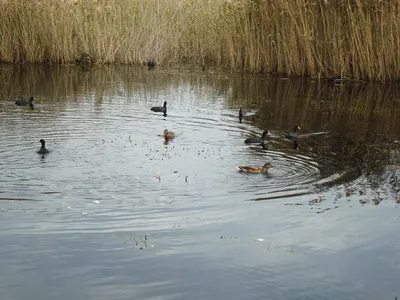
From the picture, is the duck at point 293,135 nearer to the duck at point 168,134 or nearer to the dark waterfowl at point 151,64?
the duck at point 168,134

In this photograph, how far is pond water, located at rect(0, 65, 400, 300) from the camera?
5629mm

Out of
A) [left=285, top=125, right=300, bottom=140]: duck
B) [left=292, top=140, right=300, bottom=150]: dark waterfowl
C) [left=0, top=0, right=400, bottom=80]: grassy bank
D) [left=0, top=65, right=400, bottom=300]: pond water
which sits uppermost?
[left=0, top=0, right=400, bottom=80]: grassy bank

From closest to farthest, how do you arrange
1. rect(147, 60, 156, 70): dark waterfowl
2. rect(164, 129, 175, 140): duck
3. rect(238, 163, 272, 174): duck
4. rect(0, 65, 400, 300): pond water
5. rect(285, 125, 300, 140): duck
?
rect(0, 65, 400, 300): pond water, rect(238, 163, 272, 174): duck, rect(164, 129, 175, 140): duck, rect(285, 125, 300, 140): duck, rect(147, 60, 156, 70): dark waterfowl

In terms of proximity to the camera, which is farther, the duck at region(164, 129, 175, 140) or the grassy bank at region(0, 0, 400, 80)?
the grassy bank at region(0, 0, 400, 80)

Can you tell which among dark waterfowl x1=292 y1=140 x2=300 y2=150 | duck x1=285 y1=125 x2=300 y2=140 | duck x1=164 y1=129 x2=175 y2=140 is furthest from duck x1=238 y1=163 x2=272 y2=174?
duck x1=285 y1=125 x2=300 y2=140

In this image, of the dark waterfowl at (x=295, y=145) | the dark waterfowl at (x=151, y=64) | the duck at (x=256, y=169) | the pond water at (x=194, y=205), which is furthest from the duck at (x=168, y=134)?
the dark waterfowl at (x=151, y=64)

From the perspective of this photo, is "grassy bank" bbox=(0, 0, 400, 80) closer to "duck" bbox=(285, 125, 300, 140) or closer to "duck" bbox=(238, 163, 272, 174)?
"duck" bbox=(285, 125, 300, 140)

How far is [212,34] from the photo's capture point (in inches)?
868

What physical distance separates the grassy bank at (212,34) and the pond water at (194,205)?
15.0 feet

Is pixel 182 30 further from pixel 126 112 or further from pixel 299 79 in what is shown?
pixel 126 112

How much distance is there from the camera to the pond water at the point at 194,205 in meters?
5.63

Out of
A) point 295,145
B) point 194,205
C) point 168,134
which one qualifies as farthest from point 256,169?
point 168,134

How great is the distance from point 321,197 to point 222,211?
1.32 meters

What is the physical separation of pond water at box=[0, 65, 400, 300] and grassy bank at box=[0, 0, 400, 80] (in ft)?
15.0
